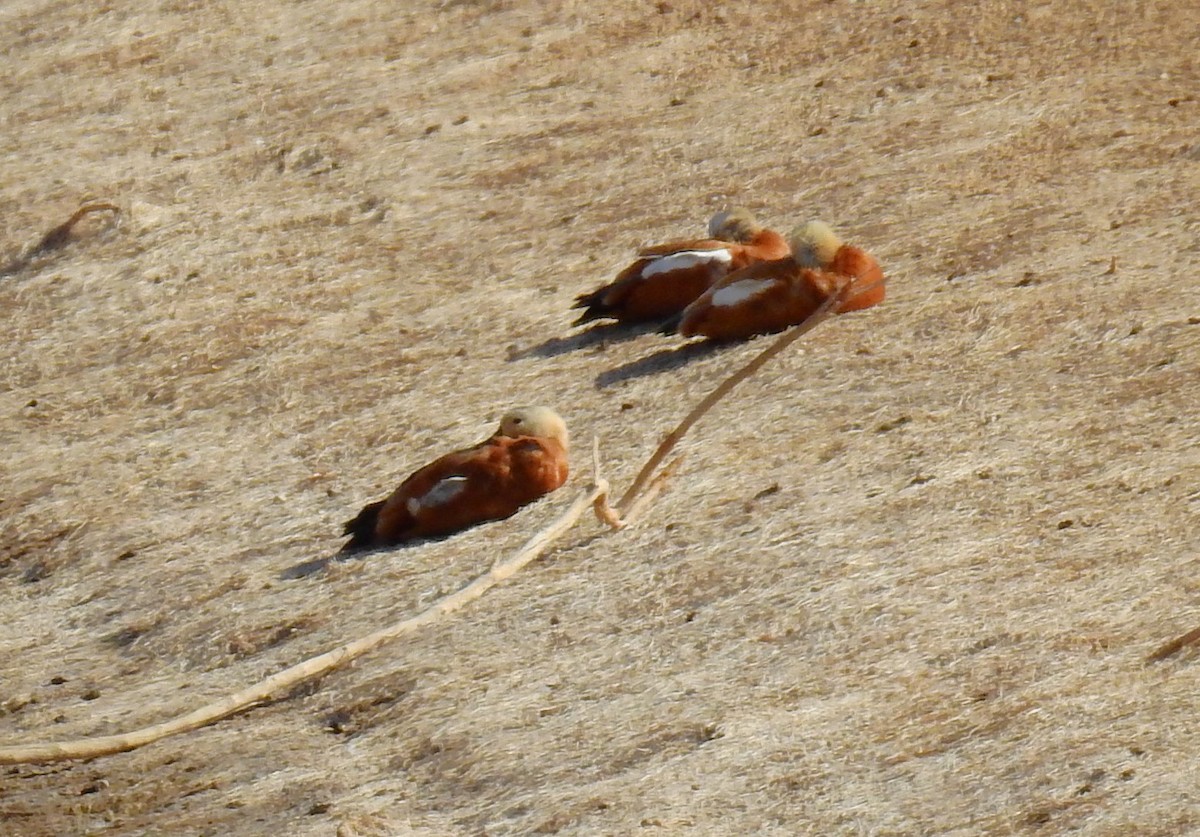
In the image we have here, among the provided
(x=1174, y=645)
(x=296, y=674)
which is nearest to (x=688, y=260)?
(x=296, y=674)

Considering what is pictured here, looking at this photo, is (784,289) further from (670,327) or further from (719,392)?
(719,392)

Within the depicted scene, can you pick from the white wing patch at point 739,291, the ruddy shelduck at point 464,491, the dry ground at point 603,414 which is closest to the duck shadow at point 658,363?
the dry ground at point 603,414

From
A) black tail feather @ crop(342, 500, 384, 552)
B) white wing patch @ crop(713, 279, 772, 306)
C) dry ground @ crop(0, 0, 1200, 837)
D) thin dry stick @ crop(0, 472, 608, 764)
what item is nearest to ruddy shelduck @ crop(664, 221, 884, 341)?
white wing patch @ crop(713, 279, 772, 306)

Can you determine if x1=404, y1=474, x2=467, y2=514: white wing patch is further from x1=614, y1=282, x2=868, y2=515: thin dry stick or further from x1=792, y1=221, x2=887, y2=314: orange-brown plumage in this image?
x1=792, y1=221, x2=887, y2=314: orange-brown plumage

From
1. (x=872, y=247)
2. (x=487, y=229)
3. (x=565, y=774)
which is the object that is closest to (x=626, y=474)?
(x=565, y=774)

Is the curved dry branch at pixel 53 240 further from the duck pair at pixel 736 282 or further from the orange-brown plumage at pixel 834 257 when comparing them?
the orange-brown plumage at pixel 834 257

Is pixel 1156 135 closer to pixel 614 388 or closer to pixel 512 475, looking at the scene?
pixel 614 388
